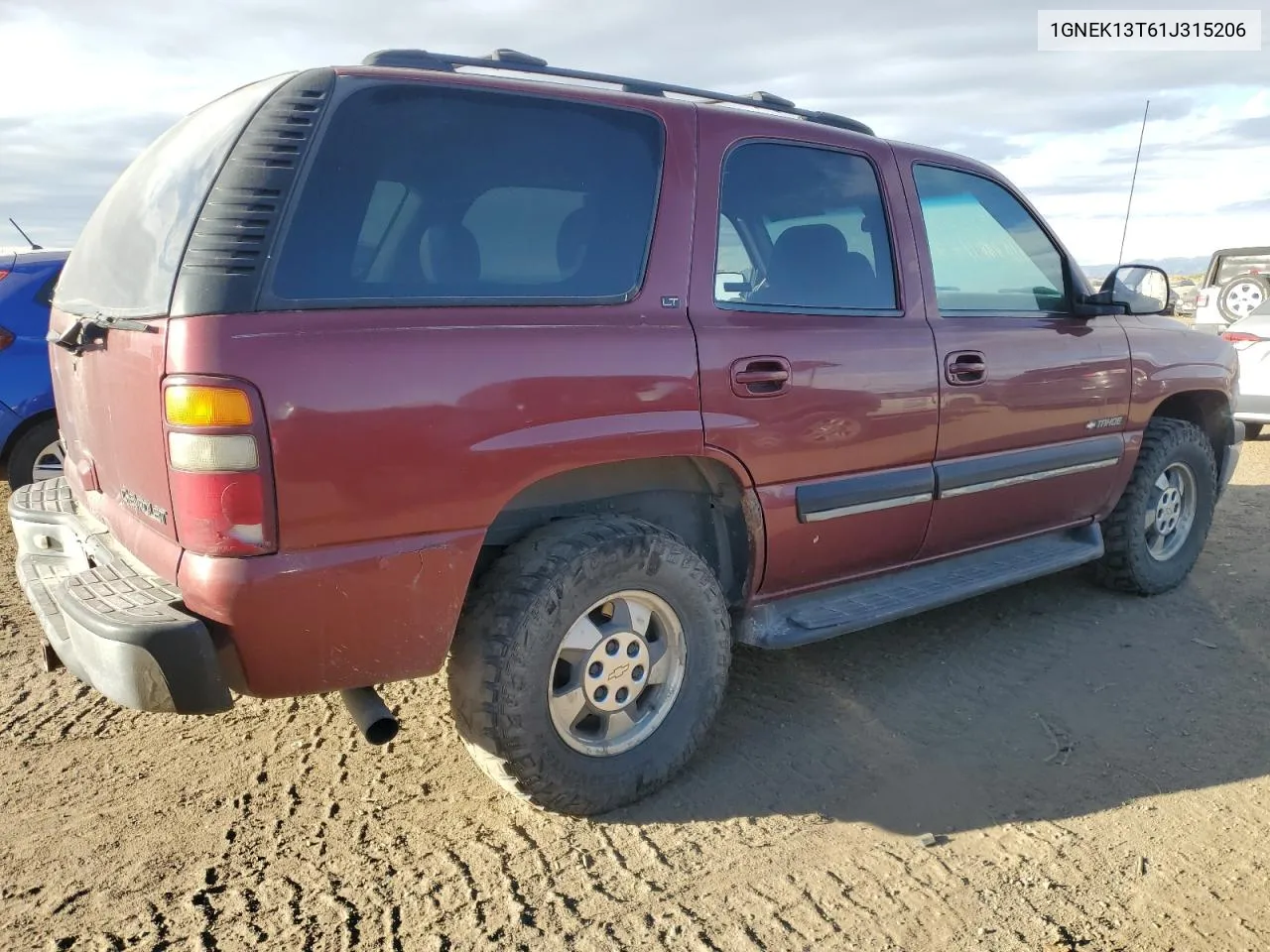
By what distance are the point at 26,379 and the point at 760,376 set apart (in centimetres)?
432

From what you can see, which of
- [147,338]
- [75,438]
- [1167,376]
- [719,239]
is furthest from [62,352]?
[1167,376]

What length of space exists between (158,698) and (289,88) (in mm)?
1473

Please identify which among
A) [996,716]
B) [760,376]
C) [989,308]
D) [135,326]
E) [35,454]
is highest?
[135,326]

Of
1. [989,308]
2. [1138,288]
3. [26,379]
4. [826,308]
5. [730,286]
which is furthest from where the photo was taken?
[26,379]

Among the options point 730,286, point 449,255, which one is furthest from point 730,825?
point 449,255

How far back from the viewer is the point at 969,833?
2730 millimetres

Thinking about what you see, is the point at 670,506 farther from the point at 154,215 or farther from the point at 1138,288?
the point at 1138,288

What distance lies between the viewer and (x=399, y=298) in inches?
92.4

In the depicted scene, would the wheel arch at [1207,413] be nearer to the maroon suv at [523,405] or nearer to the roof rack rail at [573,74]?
the maroon suv at [523,405]

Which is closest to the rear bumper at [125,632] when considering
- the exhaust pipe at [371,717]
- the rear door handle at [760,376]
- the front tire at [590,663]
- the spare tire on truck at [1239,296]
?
the exhaust pipe at [371,717]

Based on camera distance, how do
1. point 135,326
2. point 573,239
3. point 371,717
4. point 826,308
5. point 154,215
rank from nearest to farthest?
point 135,326, point 371,717, point 154,215, point 573,239, point 826,308

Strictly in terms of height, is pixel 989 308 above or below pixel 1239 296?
above

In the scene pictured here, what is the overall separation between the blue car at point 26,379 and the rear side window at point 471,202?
3.72 m

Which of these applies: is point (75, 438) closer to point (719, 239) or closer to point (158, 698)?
point (158, 698)
